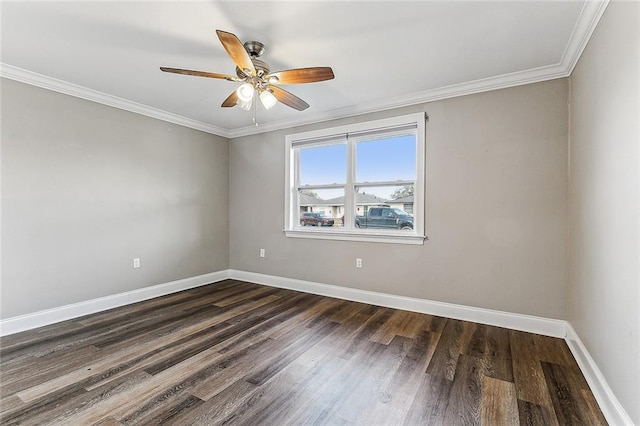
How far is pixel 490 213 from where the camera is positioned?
2.93 m

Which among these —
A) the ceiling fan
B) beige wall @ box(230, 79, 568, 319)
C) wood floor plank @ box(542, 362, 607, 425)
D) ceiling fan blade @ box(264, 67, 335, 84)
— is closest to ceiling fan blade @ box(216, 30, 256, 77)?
the ceiling fan

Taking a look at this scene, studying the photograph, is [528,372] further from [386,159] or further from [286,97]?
[286,97]

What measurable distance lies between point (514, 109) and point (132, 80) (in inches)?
152

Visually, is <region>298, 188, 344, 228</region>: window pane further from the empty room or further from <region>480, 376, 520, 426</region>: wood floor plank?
<region>480, 376, 520, 426</region>: wood floor plank

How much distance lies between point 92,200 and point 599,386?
472cm

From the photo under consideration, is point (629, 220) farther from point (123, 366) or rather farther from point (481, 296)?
point (123, 366)

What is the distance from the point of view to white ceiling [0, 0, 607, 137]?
190 cm

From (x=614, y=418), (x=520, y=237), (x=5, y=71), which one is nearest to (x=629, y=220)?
(x=614, y=418)

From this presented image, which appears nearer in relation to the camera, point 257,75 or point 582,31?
point 582,31

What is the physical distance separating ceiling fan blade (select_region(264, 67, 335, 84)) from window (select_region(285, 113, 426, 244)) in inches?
61.2

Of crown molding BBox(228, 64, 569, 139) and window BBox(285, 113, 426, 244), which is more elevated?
crown molding BBox(228, 64, 569, 139)

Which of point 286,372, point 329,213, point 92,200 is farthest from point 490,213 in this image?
point 92,200

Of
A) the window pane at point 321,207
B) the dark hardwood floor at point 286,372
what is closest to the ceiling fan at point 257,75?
the window pane at point 321,207

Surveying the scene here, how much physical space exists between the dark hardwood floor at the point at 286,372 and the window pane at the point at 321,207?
1.37 m
